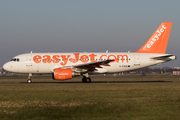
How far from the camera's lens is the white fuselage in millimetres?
30703

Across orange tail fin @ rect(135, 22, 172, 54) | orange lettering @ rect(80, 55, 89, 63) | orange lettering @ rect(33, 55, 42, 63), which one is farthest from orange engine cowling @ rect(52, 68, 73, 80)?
orange tail fin @ rect(135, 22, 172, 54)

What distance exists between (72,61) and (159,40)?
486 inches

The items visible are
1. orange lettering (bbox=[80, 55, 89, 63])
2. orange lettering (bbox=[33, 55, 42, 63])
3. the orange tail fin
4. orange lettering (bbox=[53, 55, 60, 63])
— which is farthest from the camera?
the orange tail fin

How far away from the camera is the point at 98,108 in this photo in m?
11.1

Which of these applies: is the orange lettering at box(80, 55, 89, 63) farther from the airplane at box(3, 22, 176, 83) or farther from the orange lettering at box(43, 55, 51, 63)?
the orange lettering at box(43, 55, 51, 63)

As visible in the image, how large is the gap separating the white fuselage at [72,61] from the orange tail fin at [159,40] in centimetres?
132

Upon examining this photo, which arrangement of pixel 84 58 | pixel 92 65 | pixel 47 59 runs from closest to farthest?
pixel 92 65 < pixel 47 59 < pixel 84 58

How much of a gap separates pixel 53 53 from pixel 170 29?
54.6 feet

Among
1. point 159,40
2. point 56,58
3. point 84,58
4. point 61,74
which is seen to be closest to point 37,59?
point 56,58

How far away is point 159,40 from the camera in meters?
32.6

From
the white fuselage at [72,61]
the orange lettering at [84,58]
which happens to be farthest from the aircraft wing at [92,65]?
the orange lettering at [84,58]

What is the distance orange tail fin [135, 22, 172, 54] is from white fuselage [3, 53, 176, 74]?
4.35ft

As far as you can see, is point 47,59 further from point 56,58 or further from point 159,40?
point 159,40

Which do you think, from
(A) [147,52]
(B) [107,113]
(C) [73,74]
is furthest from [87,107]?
(A) [147,52]
